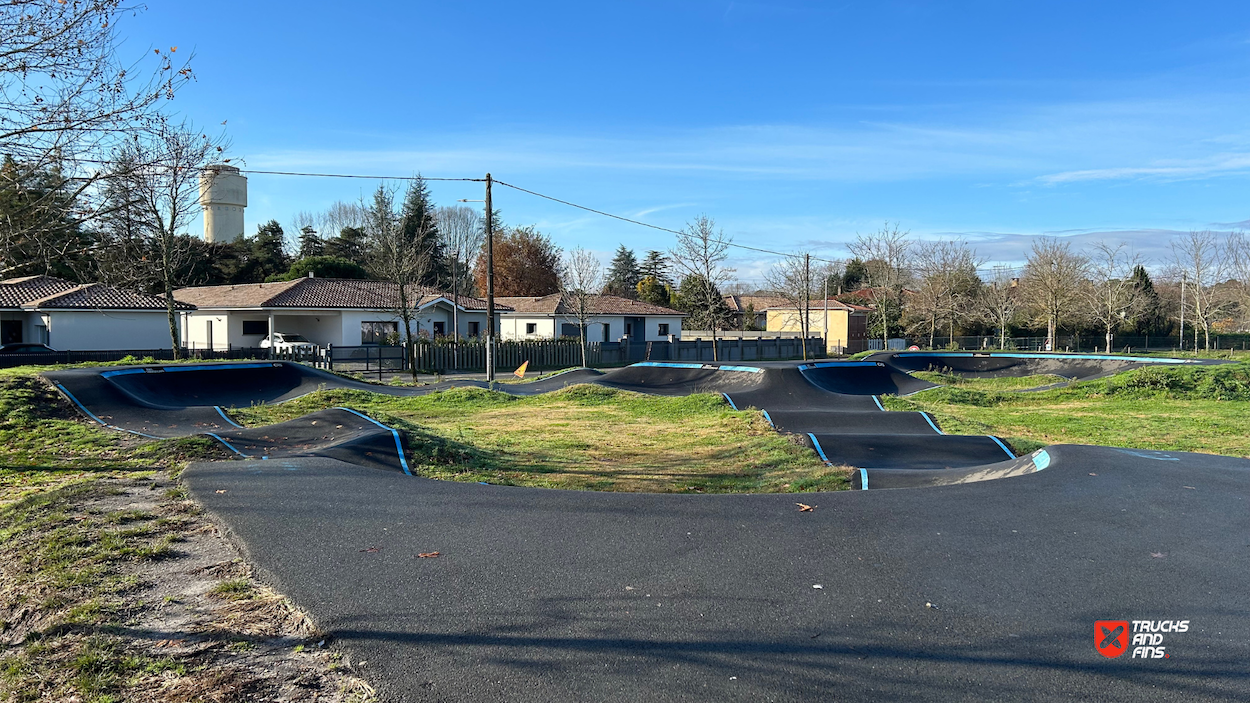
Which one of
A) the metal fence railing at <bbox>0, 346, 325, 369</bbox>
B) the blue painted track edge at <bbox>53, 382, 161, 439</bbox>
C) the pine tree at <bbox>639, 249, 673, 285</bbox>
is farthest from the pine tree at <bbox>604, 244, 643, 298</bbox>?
the blue painted track edge at <bbox>53, 382, 161, 439</bbox>

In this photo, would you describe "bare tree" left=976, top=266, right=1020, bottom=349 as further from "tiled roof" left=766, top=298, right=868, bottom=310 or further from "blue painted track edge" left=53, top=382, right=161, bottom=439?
"blue painted track edge" left=53, top=382, right=161, bottom=439

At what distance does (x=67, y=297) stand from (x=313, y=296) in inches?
382

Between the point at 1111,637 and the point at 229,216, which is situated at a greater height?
the point at 229,216

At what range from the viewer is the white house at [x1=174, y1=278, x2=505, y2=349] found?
1412 inches

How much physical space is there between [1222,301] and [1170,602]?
59.4 meters

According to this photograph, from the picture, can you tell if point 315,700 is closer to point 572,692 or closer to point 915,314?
point 572,692

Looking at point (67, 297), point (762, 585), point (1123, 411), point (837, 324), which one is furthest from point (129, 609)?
point (837, 324)

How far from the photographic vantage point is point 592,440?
12.3 m

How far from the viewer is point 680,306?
5894 centimetres

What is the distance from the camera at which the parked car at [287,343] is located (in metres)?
32.2

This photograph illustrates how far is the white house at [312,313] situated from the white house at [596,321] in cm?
513

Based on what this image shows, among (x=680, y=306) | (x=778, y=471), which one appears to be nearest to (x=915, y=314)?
(x=680, y=306)

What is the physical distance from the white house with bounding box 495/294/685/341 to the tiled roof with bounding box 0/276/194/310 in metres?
18.2

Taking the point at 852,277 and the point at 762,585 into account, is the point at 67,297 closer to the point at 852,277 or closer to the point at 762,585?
the point at 762,585
